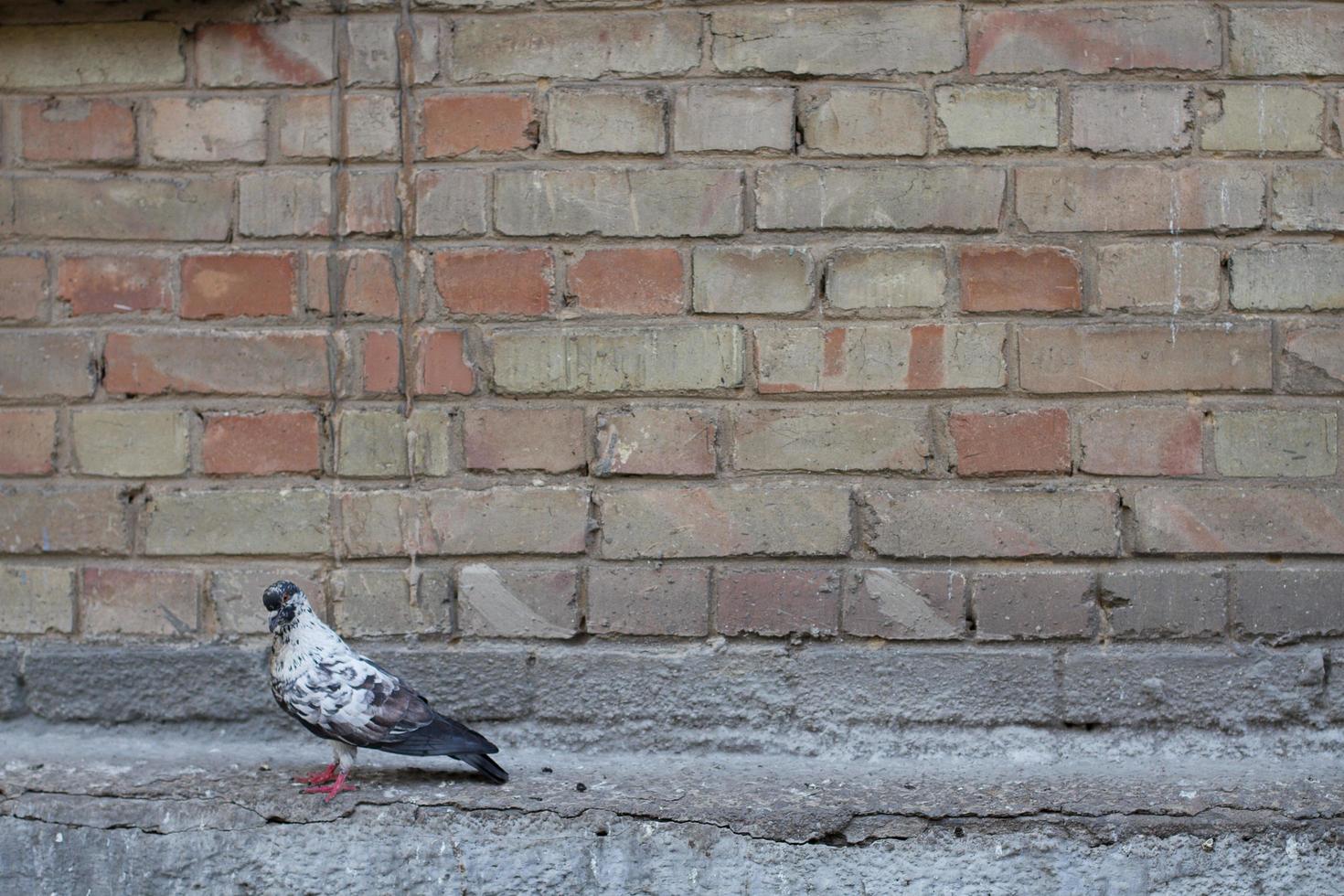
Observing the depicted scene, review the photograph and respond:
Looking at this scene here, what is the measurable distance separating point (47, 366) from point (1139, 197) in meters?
2.21

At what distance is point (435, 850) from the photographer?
2088 mm

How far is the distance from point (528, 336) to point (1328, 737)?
1.76m

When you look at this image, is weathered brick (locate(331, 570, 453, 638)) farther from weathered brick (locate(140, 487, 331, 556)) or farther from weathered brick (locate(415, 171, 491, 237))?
weathered brick (locate(415, 171, 491, 237))

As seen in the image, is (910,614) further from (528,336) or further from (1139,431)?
(528,336)

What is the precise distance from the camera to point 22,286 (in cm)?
239

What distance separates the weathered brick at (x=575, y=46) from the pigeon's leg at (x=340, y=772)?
1319 millimetres

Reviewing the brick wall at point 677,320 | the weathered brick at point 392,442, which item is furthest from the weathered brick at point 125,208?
the weathered brick at point 392,442

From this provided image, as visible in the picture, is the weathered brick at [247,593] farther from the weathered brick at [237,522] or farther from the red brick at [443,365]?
the red brick at [443,365]

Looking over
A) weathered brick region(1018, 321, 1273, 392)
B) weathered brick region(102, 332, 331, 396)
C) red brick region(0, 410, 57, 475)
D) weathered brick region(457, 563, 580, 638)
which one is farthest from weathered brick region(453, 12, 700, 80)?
red brick region(0, 410, 57, 475)

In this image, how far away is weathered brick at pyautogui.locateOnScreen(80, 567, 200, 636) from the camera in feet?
7.84

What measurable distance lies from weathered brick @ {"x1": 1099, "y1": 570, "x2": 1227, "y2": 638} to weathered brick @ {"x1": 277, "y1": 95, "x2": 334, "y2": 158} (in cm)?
177

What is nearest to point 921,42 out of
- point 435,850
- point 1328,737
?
point 1328,737

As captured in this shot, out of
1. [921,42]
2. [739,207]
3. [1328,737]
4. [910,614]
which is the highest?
[921,42]

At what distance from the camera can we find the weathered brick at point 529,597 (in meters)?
2.36
